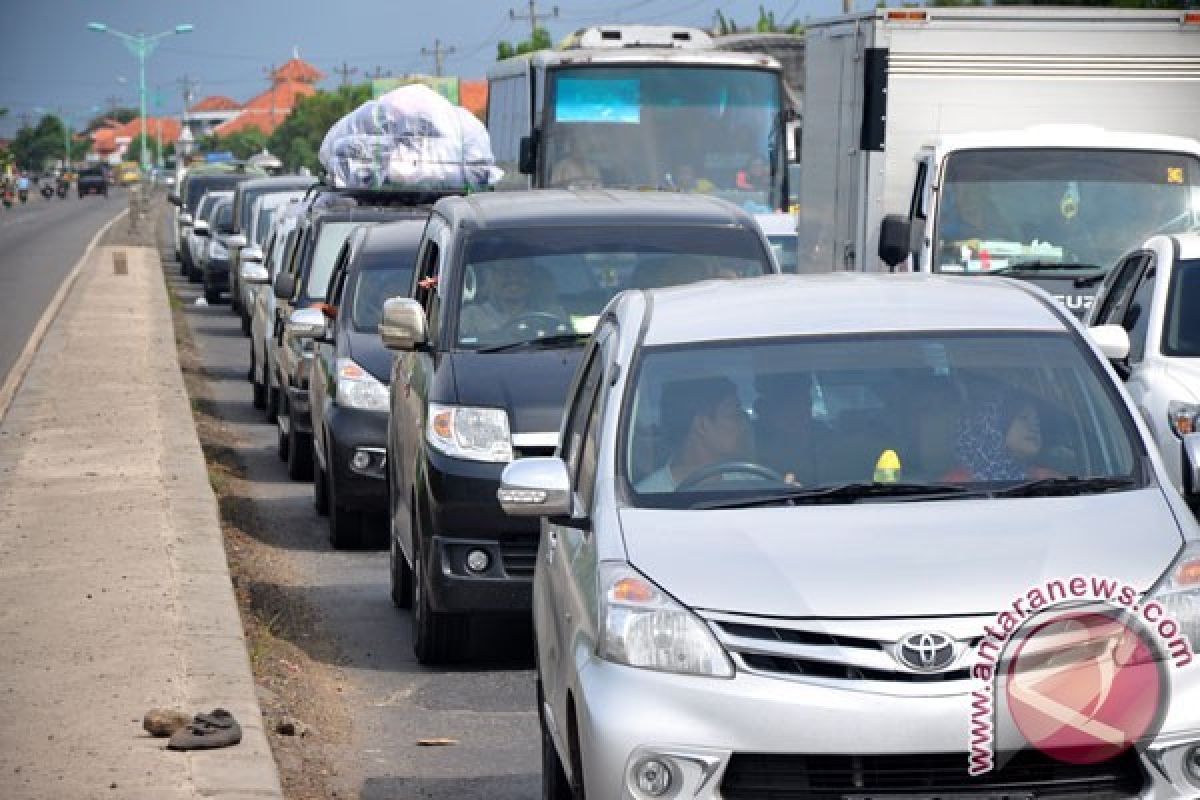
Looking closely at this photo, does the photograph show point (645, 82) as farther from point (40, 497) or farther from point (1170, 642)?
point (1170, 642)

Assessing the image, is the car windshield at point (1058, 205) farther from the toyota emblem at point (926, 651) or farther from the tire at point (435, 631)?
the toyota emblem at point (926, 651)

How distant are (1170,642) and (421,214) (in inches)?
574

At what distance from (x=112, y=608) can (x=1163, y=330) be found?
5450mm

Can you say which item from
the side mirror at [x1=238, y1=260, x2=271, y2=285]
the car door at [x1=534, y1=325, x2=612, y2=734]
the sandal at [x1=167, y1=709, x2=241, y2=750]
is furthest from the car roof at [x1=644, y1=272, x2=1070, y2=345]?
the side mirror at [x1=238, y1=260, x2=271, y2=285]

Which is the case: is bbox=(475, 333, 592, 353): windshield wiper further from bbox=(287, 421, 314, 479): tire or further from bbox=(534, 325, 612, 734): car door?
bbox=(287, 421, 314, 479): tire

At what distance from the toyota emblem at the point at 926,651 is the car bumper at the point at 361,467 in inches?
328

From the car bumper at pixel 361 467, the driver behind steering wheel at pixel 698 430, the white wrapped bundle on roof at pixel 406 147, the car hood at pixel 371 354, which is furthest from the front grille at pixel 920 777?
the white wrapped bundle on roof at pixel 406 147

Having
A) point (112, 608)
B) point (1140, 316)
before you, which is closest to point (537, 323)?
point (112, 608)

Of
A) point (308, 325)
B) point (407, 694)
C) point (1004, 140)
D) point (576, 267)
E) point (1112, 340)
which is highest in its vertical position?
point (1004, 140)

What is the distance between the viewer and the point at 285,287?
18.7m

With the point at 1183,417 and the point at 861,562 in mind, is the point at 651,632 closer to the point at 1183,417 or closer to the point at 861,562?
the point at 861,562

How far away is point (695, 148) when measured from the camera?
25.9 m

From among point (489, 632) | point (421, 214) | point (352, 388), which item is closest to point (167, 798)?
point (489, 632)

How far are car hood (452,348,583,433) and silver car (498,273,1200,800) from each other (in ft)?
10.3
